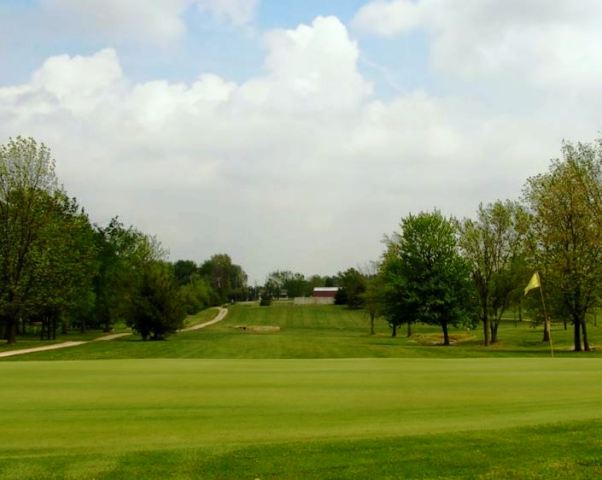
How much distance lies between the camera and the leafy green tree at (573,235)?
140 feet

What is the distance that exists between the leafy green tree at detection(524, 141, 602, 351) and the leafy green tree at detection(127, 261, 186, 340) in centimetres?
2903

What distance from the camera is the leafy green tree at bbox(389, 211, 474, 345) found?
170 feet

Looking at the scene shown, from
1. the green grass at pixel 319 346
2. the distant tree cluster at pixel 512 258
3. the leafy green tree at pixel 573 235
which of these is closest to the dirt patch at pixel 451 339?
the green grass at pixel 319 346

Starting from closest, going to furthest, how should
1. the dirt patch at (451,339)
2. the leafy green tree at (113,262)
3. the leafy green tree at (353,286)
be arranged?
the dirt patch at (451,339), the leafy green tree at (113,262), the leafy green tree at (353,286)

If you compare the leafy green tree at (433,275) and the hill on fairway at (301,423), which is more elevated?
the leafy green tree at (433,275)

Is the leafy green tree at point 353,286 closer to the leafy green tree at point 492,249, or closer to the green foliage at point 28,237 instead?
the leafy green tree at point 492,249

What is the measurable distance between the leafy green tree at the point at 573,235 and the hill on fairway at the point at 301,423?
2438 centimetres

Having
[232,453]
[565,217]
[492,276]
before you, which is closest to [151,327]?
[492,276]

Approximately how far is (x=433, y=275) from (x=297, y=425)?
1685 inches

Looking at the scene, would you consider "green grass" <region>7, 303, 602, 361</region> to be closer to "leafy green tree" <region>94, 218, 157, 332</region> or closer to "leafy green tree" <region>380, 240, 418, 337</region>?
"leafy green tree" <region>380, 240, 418, 337</region>

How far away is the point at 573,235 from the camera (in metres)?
43.3

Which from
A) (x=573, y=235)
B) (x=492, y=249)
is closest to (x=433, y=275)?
(x=492, y=249)

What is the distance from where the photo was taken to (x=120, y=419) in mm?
11578

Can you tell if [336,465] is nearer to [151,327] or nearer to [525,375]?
[525,375]
